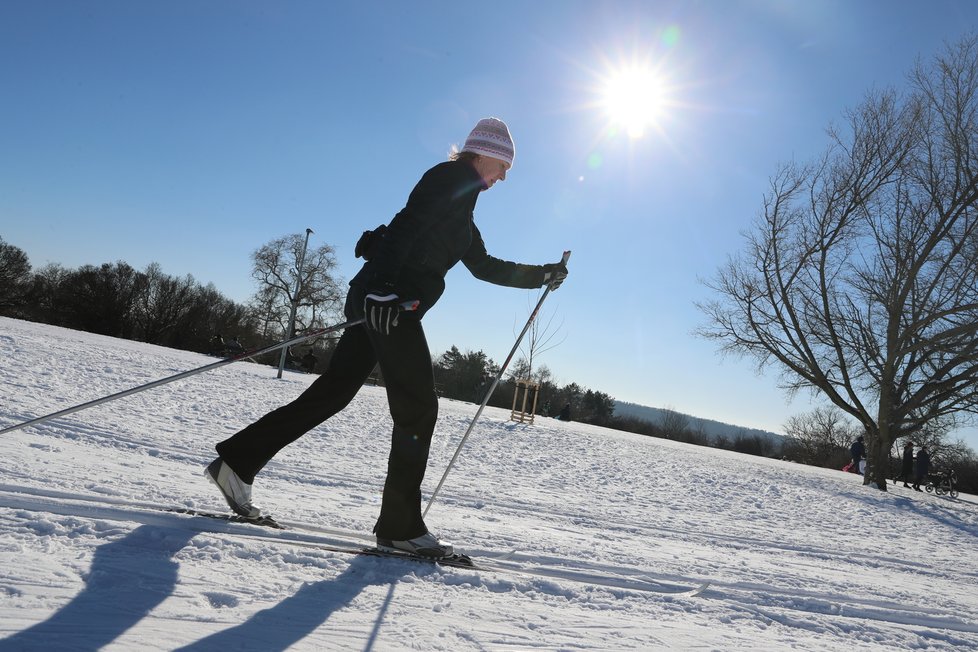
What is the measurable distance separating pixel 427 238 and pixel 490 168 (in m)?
0.53

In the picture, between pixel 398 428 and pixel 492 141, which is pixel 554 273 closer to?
pixel 492 141

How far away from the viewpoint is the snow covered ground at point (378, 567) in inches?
60.8

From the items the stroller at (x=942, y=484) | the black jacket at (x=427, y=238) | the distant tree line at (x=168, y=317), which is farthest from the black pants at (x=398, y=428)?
the distant tree line at (x=168, y=317)

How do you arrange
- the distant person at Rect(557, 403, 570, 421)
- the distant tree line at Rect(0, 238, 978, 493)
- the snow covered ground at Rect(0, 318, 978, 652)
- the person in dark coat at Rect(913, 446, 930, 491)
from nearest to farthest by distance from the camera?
the snow covered ground at Rect(0, 318, 978, 652) → the person in dark coat at Rect(913, 446, 930, 491) → the distant person at Rect(557, 403, 570, 421) → the distant tree line at Rect(0, 238, 978, 493)

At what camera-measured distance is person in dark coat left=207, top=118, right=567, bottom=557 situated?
2.34m

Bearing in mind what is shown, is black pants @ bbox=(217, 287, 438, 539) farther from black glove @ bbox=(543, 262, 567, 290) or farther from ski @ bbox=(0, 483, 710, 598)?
black glove @ bbox=(543, 262, 567, 290)

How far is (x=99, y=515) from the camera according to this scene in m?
2.12

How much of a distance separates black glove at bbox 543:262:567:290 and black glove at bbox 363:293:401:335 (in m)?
1.25

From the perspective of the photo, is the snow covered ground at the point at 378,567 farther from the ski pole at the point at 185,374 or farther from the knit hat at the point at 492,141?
the knit hat at the point at 492,141

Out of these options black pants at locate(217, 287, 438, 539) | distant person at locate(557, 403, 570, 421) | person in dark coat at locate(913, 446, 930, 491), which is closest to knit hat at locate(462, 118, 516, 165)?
black pants at locate(217, 287, 438, 539)

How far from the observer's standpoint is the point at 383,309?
2240mm

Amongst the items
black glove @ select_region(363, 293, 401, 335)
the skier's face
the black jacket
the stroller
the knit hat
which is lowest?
the stroller

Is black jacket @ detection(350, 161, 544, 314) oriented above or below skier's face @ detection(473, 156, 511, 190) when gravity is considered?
below

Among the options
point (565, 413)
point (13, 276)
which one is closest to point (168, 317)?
point (13, 276)
